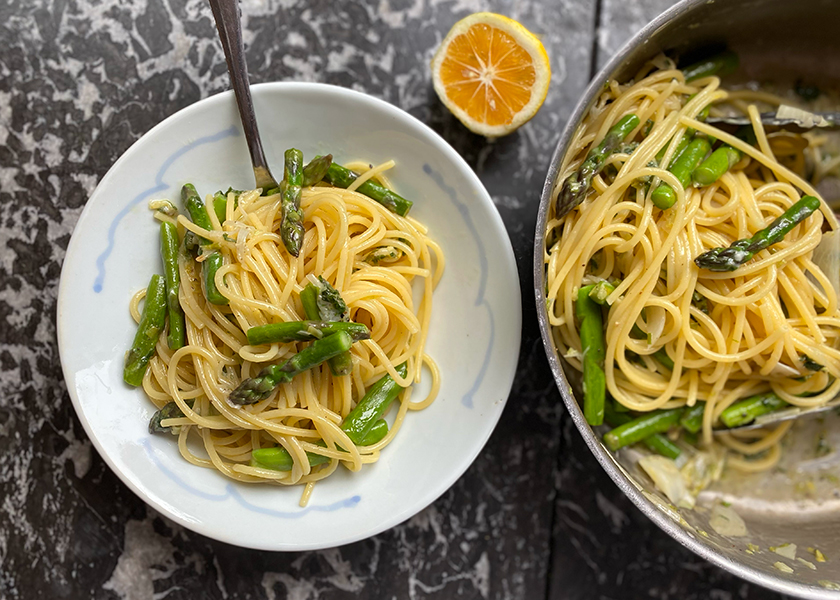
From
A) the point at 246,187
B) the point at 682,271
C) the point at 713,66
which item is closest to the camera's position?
the point at 682,271

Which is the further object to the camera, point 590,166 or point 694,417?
point 694,417

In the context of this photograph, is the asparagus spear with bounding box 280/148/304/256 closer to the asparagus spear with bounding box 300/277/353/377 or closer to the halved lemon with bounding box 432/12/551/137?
the asparagus spear with bounding box 300/277/353/377

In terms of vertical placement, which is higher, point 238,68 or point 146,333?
point 238,68

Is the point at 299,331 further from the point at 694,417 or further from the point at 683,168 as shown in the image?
the point at 694,417

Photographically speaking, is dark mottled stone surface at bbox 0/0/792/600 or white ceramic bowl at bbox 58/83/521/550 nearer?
white ceramic bowl at bbox 58/83/521/550

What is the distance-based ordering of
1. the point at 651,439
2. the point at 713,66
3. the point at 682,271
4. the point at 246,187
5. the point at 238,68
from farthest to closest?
1. the point at 651,439
2. the point at 713,66
3. the point at 246,187
4. the point at 682,271
5. the point at 238,68

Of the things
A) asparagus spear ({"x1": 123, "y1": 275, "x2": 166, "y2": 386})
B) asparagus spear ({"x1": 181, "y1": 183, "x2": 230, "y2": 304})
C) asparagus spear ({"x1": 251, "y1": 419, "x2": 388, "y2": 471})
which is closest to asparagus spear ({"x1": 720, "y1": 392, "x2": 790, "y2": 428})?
asparagus spear ({"x1": 251, "y1": 419, "x2": 388, "y2": 471})

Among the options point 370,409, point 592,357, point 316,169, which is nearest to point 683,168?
point 592,357
